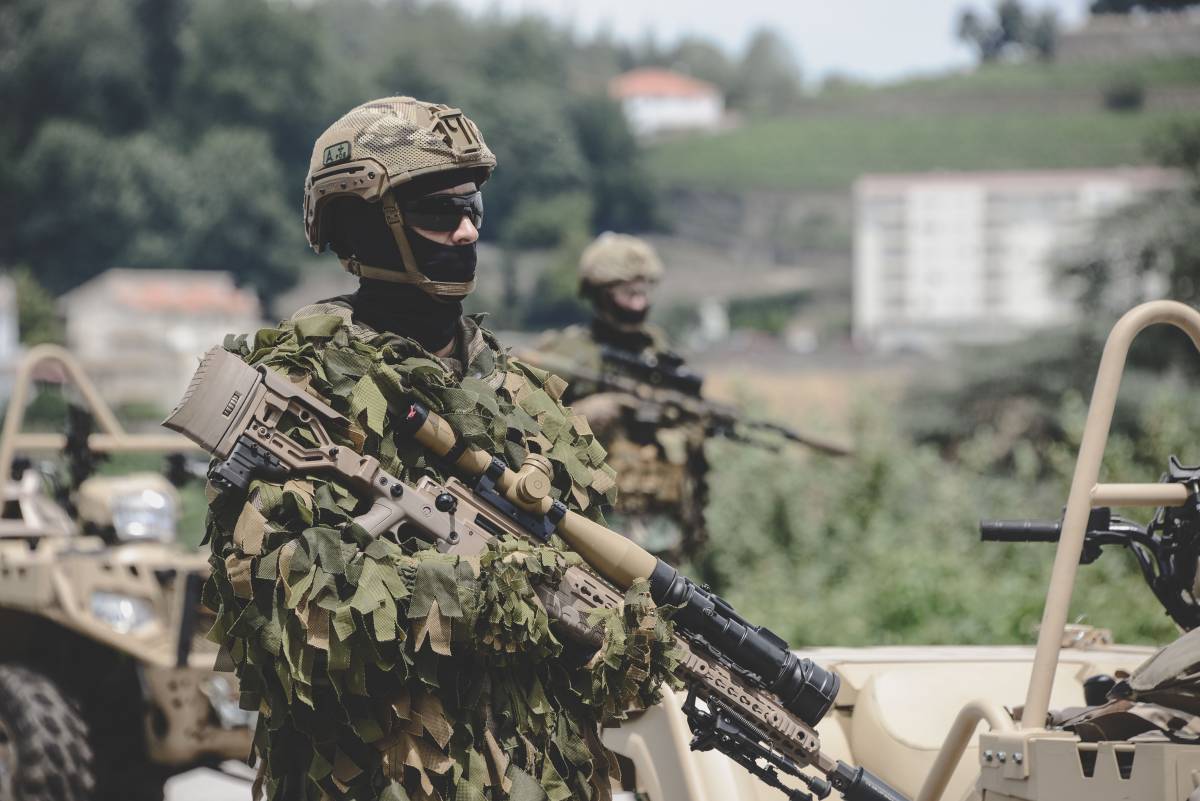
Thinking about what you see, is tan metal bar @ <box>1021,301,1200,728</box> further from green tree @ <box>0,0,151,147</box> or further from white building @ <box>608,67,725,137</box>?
white building @ <box>608,67,725,137</box>

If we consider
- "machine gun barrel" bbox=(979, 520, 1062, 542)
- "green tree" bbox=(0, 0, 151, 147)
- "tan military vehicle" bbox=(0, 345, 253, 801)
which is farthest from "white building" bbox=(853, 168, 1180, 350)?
"machine gun barrel" bbox=(979, 520, 1062, 542)

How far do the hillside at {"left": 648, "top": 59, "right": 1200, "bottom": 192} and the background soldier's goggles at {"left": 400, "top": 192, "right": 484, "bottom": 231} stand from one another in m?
102

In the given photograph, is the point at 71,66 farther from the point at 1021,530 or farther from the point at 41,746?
the point at 1021,530

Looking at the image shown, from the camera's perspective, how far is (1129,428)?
29406mm

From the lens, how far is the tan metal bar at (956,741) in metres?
4.30

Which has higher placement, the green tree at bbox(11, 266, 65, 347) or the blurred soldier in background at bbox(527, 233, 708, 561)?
the blurred soldier in background at bbox(527, 233, 708, 561)

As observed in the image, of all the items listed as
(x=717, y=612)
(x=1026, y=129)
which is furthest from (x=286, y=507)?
(x=1026, y=129)

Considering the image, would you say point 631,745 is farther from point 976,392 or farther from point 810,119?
point 810,119

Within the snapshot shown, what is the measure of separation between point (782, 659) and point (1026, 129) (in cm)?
11140

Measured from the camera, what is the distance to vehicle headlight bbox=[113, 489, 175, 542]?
27.8ft

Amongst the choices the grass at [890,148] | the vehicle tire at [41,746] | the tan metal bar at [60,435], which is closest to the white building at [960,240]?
the grass at [890,148]

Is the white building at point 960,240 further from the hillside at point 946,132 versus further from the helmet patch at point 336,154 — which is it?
the helmet patch at point 336,154

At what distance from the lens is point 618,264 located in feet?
30.7

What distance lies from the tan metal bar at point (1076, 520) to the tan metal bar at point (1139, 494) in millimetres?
47
